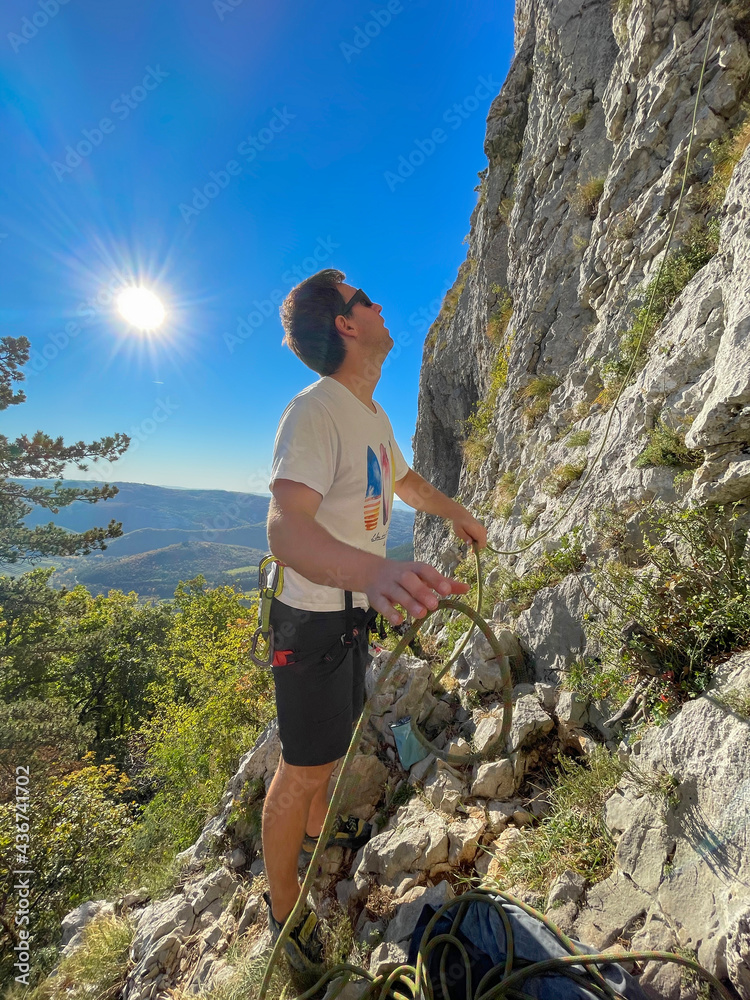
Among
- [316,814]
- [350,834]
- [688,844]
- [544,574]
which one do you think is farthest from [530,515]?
[316,814]

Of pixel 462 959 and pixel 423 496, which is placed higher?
pixel 423 496

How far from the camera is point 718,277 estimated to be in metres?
3.79

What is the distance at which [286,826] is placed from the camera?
7.45 feet

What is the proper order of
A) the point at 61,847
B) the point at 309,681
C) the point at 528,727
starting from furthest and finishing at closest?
1. the point at 61,847
2. the point at 528,727
3. the point at 309,681

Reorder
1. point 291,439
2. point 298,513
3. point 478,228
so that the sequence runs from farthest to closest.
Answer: point 478,228 < point 291,439 < point 298,513

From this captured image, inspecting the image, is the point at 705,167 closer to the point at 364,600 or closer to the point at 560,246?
the point at 560,246

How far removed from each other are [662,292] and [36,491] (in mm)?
20698

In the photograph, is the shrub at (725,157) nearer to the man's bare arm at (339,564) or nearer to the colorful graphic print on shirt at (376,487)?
the colorful graphic print on shirt at (376,487)

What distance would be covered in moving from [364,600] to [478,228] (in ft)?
59.9

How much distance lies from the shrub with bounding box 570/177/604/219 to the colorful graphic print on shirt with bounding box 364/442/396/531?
874 cm

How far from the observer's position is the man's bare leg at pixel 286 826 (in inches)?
89.2

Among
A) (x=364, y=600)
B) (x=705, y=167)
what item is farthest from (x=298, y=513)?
(x=705, y=167)

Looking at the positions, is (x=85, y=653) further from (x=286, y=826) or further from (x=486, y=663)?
(x=286, y=826)

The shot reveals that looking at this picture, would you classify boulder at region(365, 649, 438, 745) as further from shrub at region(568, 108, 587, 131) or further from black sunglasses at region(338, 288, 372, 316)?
shrub at region(568, 108, 587, 131)
